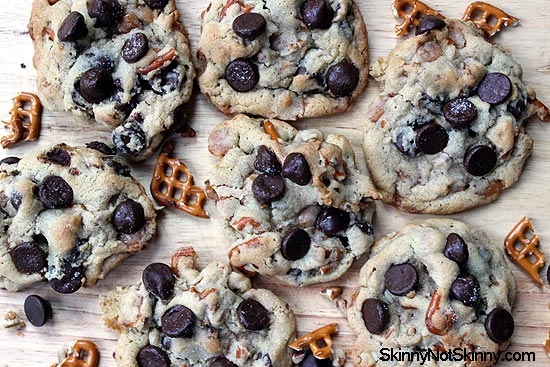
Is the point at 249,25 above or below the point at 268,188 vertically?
above

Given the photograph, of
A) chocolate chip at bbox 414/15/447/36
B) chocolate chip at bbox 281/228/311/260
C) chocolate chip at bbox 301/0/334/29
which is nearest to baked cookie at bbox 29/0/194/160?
chocolate chip at bbox 301/0/334/29

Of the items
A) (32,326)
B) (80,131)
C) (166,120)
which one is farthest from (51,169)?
(32,326)

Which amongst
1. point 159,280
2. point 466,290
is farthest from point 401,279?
point 159,280

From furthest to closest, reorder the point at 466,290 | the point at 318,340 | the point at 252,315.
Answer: the point at 318,340
the point at 252,315
the point at 466,290

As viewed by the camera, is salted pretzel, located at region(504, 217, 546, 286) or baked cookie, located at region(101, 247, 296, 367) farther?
salted pretzel, located at region(504, 217, 546, 286)

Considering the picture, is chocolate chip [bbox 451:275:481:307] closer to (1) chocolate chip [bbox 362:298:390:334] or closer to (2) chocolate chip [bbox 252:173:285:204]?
(1) chocolate chip [bbox 362:298:390:334]

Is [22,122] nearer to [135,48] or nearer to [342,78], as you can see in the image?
[135,48]

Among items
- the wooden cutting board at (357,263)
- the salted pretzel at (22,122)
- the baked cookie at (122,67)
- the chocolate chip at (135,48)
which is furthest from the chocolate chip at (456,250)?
the salted pretzel at (22,122)
